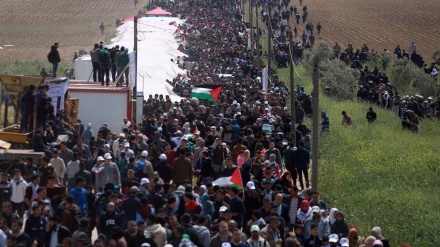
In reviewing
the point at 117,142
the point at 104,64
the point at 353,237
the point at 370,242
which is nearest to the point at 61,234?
the point at 353,237

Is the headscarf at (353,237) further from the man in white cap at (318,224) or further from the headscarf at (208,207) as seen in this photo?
the headscarf at (208,207)

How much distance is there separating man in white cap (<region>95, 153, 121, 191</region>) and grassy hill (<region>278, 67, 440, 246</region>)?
4.83 m

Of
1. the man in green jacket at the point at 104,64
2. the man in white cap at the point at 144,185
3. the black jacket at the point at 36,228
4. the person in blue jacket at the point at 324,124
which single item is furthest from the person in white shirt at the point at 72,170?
the person in blue jacket at the point at 324,124

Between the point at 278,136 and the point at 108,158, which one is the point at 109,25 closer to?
the point at 278,136

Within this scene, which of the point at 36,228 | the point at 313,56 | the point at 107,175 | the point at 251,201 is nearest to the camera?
the point at 36,228

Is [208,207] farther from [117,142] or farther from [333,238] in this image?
[117,142]

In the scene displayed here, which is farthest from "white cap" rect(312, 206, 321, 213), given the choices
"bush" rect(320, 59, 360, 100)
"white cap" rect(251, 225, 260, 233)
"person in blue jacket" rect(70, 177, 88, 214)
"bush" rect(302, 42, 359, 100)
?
"bush" rect(320, 59, 360, 100)

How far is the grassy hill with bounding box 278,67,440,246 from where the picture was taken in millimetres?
21766

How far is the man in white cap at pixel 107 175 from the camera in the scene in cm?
2020

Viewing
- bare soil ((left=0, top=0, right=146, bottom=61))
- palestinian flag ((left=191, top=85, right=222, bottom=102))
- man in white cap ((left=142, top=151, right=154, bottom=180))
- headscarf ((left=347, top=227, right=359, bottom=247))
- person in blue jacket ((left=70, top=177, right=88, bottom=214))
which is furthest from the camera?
bare soil ((left=0, top=0, right=146, bottom=61))

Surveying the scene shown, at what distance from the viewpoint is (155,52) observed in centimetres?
5016

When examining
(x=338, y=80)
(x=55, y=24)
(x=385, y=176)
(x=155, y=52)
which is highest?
(x=55, y=24)

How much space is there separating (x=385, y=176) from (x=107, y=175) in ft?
29.6

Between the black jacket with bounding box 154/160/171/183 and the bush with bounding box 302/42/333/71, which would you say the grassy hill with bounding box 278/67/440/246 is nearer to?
the black jacket with bounding box 154/160/171/183
